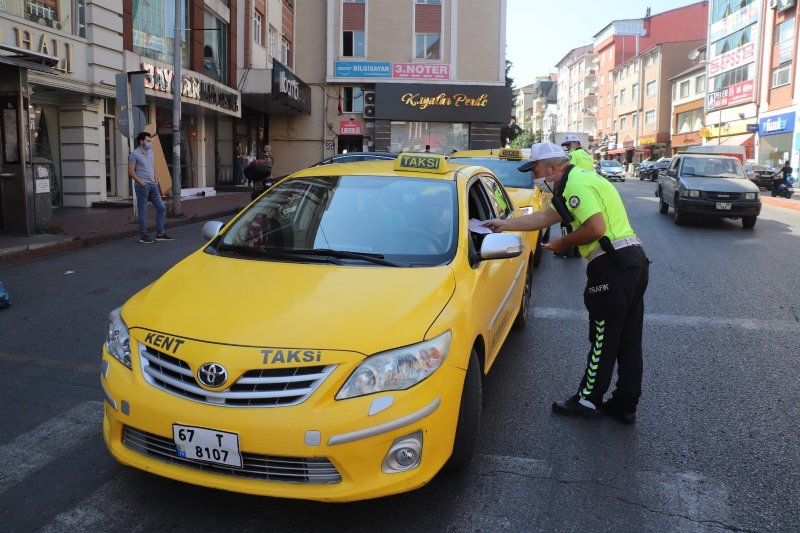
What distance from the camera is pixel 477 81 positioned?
35531 mm

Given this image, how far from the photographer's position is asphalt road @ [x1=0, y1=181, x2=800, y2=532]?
2977 mm

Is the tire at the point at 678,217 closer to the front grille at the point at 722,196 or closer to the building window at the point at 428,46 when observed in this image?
the front grille at the point at 722,196

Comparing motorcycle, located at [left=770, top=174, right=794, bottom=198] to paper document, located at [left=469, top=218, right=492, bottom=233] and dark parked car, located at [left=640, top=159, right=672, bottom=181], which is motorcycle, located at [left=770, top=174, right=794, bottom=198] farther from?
paper document, located at [left=469, top=218, right=492, bottom=233]

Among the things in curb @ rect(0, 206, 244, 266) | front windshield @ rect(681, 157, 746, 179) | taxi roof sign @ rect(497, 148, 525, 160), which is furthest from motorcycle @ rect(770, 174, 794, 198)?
curb @ rect(0, 206, 244, 266)

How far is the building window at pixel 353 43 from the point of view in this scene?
36.0 m

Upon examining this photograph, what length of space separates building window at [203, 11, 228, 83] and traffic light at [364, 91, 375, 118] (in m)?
10.8

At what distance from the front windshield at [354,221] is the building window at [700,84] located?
57286 mm

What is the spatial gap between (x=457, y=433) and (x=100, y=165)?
16.4m

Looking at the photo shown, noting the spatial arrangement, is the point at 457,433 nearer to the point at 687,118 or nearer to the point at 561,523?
the point at 561,523

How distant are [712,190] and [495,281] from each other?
11861 millimetres

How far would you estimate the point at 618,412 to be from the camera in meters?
4.20

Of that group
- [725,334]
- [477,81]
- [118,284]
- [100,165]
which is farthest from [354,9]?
[725,334]

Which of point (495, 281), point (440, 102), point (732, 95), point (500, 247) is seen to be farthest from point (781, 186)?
point (500, 247)

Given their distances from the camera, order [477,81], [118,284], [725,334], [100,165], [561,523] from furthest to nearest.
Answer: [477,81] → [100,165] → [118,284] → [725,334] → [561,523]
